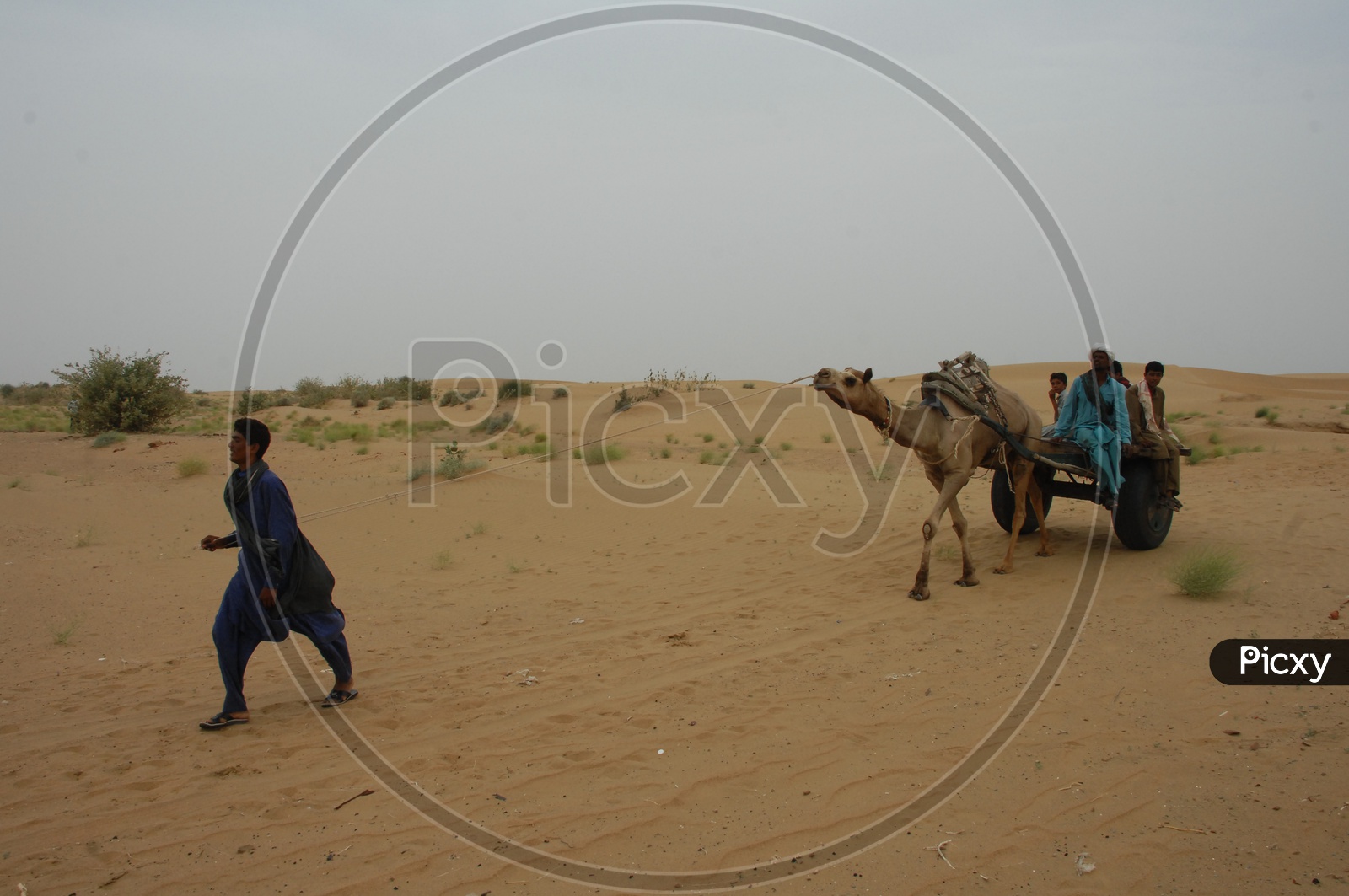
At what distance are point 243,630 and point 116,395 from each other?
81.0 feet

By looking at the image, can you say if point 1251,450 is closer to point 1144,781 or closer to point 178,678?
point 1144,781

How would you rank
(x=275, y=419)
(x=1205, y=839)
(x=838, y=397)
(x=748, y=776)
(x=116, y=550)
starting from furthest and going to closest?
(x=275, y=419) < (x=116, y=550) < (x=838, y=397) < (x=748, y=776) < (x=1205, y=839)

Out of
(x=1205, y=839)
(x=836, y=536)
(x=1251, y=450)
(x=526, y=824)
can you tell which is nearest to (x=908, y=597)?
(x=836, y=536)

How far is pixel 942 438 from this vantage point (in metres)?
8.72

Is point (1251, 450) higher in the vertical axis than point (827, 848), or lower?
higher

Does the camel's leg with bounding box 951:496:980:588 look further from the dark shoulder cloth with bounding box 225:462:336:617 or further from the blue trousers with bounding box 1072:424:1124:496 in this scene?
the dark shoulder cloth with bounding box 225:462:336:617

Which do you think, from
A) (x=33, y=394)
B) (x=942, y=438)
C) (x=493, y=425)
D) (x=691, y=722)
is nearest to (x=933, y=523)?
(x=942, y=438)

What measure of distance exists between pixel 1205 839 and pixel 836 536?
840 centimetres

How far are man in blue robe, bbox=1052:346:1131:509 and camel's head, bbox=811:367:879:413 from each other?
2.50 m

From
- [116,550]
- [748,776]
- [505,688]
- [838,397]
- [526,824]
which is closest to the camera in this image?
[526,824]

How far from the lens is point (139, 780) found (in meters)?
4.92

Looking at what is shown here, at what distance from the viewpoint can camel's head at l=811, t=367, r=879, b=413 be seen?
26.4 ft

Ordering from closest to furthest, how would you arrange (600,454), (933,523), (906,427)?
(933,523) < (906,427) < (600,454)

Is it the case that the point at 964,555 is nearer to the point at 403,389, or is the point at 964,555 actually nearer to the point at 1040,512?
the point at 1040,512
